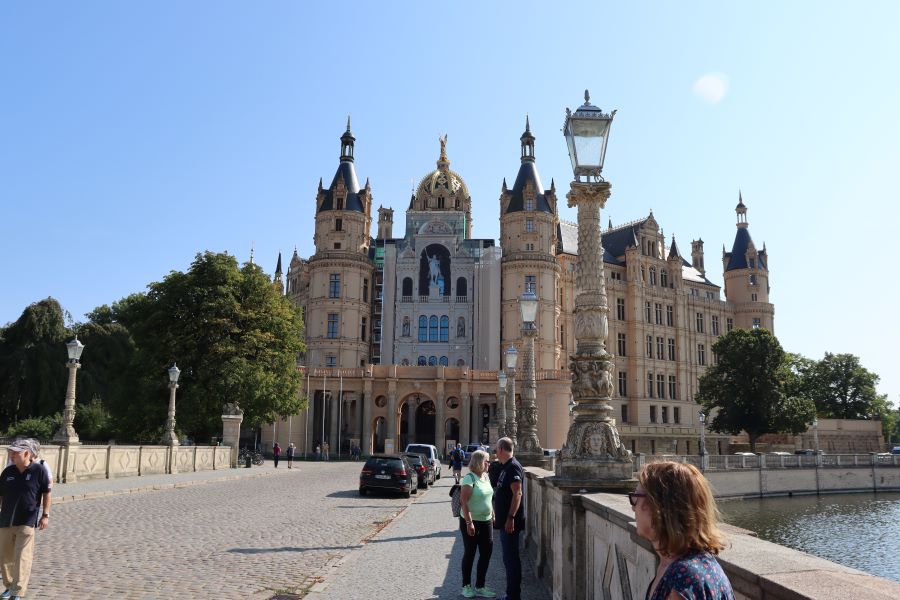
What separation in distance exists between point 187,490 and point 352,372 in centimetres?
3679

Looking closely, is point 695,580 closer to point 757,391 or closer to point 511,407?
point 511,407

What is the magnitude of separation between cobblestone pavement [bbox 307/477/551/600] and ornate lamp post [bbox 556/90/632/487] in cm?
230

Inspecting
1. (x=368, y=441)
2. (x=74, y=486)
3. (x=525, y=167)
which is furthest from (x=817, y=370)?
(x=74, y=486)

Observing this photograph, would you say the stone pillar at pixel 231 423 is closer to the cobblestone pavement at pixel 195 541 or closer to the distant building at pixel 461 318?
the cobblestone pavement at pixel 195 541

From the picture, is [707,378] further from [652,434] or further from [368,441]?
[368,441]

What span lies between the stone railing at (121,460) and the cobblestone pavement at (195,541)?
1053 mm

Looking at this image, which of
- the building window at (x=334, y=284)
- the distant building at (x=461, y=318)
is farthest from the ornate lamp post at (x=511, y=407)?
the building window at (x=334, y=284)

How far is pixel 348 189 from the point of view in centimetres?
7106

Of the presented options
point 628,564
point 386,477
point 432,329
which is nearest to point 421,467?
point 386,477

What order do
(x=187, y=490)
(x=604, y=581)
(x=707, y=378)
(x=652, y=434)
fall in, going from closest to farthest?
1. (x=604, y=581)
2. (x=187, y=490)
3. (x=707, y=378)
4. (x=652, y=434)

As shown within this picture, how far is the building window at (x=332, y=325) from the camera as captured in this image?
68375 millimetres

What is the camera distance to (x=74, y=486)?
22703 mm

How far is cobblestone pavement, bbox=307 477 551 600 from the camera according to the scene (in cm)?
873

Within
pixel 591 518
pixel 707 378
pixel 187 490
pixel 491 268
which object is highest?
pixel 491 268
